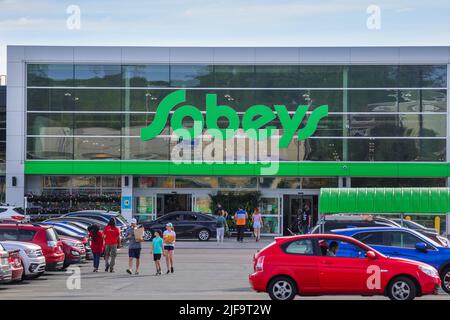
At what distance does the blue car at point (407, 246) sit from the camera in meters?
22.7

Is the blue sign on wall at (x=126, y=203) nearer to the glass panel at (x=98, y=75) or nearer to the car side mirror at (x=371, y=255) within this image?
the glass panel at (x=98, y=75)

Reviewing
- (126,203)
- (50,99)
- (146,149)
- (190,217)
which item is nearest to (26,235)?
(190,217)

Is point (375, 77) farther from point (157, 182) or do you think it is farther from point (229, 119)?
point (157, 182)

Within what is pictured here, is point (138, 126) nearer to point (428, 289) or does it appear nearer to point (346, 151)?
point (346, 151)

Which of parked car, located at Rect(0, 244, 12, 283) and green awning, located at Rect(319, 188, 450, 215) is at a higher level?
green awning, located at Rect(319, 188, 450, 215)

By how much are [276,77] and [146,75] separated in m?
7.52

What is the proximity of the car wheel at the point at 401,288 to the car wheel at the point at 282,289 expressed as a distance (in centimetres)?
206

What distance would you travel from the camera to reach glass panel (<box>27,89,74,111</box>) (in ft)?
173

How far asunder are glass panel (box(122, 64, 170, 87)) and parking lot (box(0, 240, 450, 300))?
19.1m

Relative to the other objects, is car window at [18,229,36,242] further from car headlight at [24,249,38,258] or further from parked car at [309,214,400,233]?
parked car at [309,214,400,233]

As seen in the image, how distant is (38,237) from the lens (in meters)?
26.7

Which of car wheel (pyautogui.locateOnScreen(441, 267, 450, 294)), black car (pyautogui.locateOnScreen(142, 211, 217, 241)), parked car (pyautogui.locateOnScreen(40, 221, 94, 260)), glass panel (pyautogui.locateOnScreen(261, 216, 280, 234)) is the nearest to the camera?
car wheel (pyautogui.locateOnScreen(441, 267, 450, 294))

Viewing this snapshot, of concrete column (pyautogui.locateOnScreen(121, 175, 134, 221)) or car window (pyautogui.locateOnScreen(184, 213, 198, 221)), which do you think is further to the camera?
concrete column (pyautogui.locateOnScreen(121, 175, 134, 221))

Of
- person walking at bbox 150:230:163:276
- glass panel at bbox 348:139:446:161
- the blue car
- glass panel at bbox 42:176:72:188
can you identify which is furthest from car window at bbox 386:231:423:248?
glass panel at bbox 42:176:72:188
